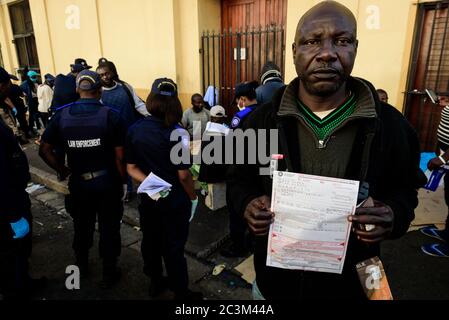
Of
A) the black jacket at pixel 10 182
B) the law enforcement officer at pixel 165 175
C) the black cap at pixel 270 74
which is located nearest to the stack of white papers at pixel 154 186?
the law enforcement officer at pixel 165 175

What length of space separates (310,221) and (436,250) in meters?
3.03

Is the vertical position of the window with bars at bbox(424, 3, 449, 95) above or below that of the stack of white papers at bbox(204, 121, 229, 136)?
above

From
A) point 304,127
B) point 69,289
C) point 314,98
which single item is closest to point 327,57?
point 314,98

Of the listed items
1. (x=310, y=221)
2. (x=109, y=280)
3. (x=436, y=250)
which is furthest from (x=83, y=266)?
(x=436, y=250)

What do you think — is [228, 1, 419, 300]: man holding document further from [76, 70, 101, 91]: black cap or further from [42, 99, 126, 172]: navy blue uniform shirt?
[76, 70, 101, 91]: black cap

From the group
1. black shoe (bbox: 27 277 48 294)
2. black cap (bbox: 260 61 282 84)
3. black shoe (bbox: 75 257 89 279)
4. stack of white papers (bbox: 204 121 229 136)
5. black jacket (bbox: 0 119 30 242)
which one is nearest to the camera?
black jacket (bbox: 0 119 30 242)

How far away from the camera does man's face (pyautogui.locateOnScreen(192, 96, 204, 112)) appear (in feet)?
19.1

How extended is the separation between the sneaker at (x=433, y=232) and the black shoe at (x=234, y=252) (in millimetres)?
2258

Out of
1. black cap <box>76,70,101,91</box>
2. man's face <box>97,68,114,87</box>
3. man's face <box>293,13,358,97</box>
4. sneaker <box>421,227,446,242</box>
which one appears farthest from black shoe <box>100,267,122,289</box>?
sneaker <box>421,227,446,242</box>

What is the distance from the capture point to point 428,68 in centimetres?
452

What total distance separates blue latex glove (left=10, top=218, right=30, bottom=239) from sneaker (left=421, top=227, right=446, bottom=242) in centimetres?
429

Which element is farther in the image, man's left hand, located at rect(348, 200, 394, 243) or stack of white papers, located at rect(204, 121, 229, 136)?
stack of white papers, located at rect(204, 121, 229, 136)

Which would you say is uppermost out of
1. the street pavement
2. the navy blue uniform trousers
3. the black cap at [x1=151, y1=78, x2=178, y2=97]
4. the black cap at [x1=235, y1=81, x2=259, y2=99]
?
the black cap at [x1=151, y1=78, x2=178, y2=97]
